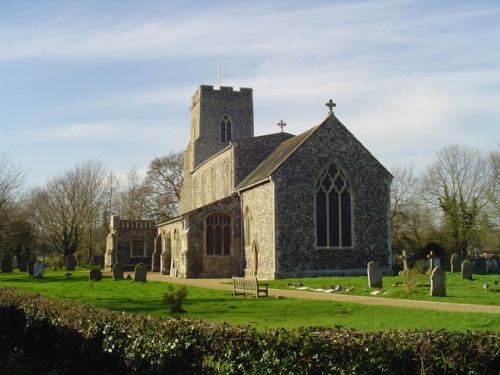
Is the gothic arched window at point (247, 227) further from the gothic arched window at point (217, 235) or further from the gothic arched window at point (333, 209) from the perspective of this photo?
the gothic arched window at point (333, 209)

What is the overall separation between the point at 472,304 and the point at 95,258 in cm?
4542

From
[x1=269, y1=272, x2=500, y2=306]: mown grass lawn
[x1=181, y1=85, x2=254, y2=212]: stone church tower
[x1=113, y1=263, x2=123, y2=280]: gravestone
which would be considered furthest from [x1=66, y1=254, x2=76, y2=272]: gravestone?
[x1=269, y1=272, x2=500, y2=306]: mown grass lawn

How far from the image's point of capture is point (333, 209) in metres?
27.7

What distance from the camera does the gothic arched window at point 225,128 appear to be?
155 feet

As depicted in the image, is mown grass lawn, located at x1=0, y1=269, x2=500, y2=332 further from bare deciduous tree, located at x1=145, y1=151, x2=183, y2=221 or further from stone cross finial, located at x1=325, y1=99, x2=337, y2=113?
bare deciduous tree, located at x1=145, y1=151, x2=183, y2=221

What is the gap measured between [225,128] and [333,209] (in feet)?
70.2

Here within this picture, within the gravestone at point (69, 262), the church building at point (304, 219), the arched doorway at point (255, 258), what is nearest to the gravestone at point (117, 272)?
the church building at point (304, 219)

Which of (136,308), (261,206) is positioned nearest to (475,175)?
(261,206)

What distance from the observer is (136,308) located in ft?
53.3

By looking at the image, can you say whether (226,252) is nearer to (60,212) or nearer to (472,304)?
(472,304)

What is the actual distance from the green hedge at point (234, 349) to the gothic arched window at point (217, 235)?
21602 mm

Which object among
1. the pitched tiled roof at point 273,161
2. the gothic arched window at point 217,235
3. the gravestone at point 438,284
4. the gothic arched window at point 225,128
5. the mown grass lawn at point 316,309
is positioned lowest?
the mown grass lawn at point 316,309

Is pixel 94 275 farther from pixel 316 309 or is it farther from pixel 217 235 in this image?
pixel 316 309

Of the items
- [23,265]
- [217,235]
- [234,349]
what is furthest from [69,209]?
[234,349]
